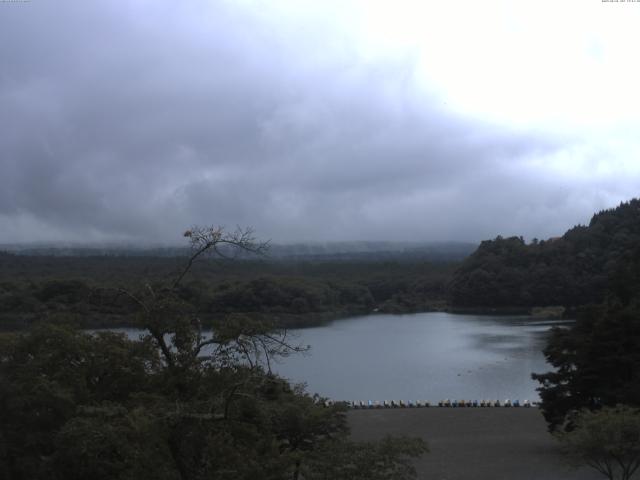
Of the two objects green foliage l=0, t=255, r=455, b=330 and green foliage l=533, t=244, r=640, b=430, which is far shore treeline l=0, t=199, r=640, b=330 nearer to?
green foliage l=0, t=255, r=455, b=330

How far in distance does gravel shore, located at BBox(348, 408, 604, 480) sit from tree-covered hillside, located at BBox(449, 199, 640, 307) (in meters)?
47.6

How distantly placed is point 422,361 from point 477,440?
2007cm

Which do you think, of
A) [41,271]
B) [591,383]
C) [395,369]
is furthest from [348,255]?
[591,383]

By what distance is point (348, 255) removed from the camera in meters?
199

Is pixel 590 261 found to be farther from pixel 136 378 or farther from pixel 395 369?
pixel 136 378

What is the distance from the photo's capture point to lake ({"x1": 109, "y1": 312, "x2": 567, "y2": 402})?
29.7m

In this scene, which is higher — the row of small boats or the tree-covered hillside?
the tree-covered hillside

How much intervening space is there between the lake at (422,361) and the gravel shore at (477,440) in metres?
3.66

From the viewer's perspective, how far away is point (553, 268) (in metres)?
70.1

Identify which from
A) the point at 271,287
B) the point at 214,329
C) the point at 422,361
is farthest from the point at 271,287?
the point at 214,329

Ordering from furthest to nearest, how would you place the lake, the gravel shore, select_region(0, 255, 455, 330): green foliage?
select_region(0, 255, 455, 330): green foliage
the lake
the gravel shore

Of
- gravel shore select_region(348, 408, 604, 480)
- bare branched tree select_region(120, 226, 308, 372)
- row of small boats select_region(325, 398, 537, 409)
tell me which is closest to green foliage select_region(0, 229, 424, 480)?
bare branched tree select_region(120, 226, 308, 372)

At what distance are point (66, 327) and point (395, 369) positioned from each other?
2722cm

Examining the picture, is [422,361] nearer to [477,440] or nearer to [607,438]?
[477,440]
